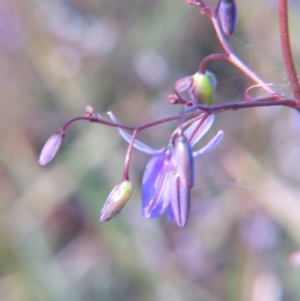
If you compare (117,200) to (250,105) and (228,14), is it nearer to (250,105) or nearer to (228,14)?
(250,105)

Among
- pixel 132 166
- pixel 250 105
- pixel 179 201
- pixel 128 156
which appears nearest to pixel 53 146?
pixel 128 156

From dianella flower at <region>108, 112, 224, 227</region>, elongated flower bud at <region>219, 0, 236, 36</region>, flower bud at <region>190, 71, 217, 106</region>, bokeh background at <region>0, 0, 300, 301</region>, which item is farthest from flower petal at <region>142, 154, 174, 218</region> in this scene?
bokeh background at <region>0, 0, 300, 301</region>

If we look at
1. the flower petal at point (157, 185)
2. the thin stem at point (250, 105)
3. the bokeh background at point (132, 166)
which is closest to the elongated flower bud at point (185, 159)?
the thin stem at point (250, 105)

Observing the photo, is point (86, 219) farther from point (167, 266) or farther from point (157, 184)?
point (157, 184)

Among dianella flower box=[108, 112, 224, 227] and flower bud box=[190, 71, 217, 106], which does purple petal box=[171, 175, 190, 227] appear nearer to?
dianella flower box=[108, 112, 224, 227]

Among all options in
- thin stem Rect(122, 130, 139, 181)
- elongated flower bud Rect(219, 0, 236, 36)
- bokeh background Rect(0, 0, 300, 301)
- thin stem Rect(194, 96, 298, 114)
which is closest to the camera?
thin stem Rect(194, 96, 298, 114)

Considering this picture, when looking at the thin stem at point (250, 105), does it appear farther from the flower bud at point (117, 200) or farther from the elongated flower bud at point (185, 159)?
the flower bud at point (117, 200)

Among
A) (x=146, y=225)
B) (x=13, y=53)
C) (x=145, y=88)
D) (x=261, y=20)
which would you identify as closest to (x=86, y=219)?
(x=146, y=225)
